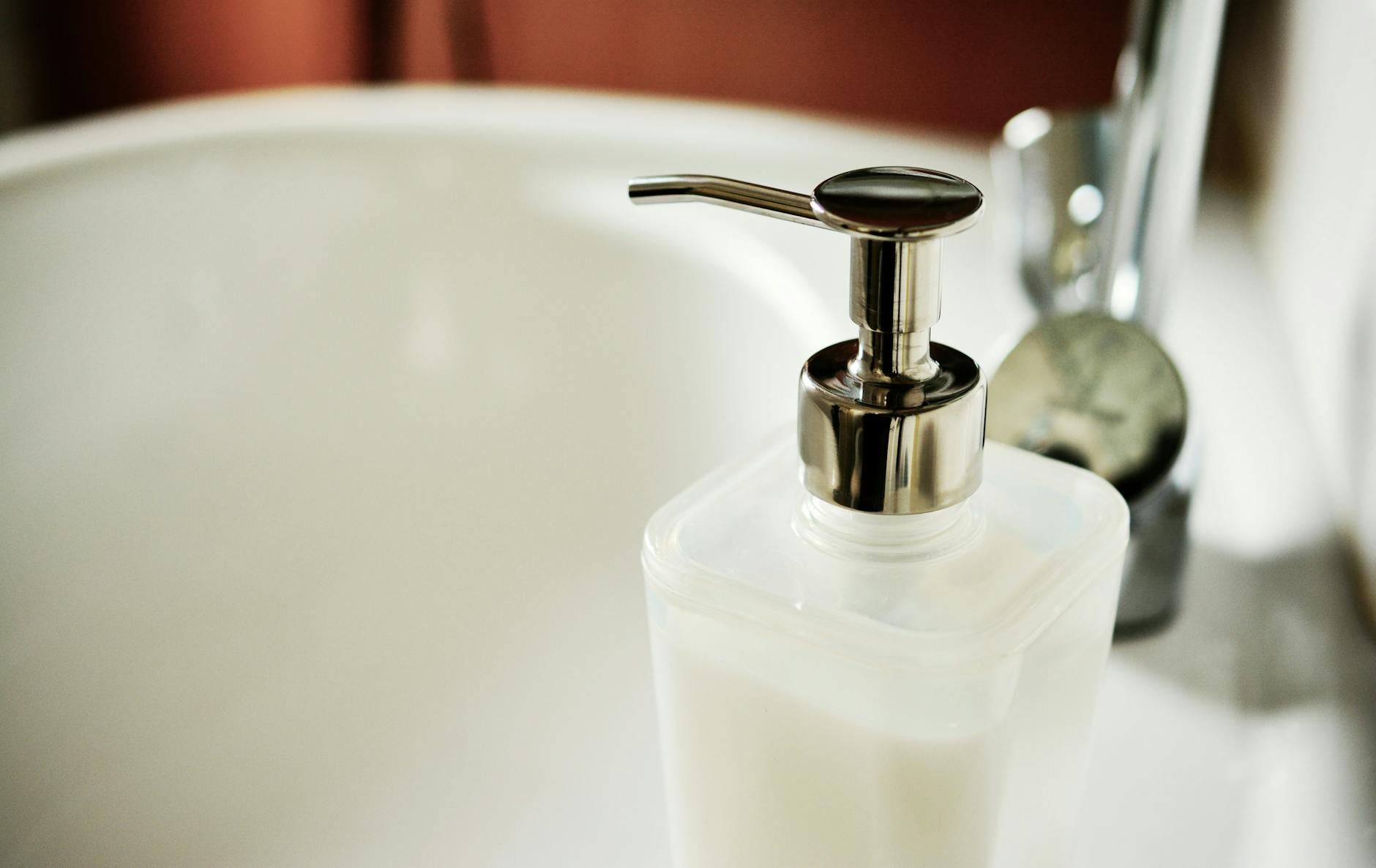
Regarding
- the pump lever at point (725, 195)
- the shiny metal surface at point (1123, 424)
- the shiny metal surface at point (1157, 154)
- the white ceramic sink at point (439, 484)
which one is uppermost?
the pump lever at point (725, 195)

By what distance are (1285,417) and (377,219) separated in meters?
0.38

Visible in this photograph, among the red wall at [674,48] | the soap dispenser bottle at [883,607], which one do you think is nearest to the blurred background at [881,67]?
the red wall at [674,48]

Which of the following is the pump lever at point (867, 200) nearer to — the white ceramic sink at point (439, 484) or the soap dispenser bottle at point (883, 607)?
the soap dispenser bottle at point (883, 607)

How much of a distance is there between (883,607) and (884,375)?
3 centimetres

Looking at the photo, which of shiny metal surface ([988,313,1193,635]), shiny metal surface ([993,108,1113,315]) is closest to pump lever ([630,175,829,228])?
shiny metal surface ([988,313,1193,635])

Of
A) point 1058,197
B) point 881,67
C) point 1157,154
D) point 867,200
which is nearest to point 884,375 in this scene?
point 867,200

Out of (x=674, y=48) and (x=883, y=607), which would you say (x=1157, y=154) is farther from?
(x=674, y=48)

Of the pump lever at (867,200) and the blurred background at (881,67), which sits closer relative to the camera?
the pump lever at (867,200)

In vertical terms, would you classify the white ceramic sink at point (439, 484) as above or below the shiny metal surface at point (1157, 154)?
below

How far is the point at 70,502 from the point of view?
0.40m

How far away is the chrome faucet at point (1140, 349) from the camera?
256 millimetres

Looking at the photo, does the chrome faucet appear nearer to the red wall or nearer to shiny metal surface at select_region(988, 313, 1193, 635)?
shiny metal surface at select_region(988, 313, 1193, 635)

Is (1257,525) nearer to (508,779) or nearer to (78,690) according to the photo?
(508,779)

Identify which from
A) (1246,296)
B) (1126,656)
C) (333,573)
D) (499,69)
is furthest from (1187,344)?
(499,69)
